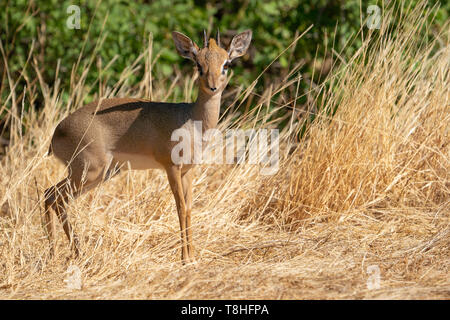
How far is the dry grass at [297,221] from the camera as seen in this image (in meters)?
3.99

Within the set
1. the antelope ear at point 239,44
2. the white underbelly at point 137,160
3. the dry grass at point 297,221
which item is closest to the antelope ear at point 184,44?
the antelope ear at point 239,44

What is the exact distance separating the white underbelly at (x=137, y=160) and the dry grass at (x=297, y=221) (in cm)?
29

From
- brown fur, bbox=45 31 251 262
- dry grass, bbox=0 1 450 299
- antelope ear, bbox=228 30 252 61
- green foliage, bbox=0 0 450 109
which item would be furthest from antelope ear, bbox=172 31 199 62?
green foliage, bbox=0 0 450 109

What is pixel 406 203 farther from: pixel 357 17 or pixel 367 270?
pixel 357 17

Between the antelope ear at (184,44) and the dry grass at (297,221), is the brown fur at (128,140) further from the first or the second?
the dry grass at (297,221)

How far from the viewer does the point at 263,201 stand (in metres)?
5.43

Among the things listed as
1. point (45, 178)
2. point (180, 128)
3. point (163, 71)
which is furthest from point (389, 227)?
point (163, 71)

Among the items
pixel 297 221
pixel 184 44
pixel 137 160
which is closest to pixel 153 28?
pixel 184 44

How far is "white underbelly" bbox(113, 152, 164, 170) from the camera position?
477cm

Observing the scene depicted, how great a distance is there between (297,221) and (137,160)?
4.09ft

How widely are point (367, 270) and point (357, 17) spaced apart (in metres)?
3.95

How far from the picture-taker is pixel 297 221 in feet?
16.9

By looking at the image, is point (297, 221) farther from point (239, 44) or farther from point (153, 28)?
point (153, 28)

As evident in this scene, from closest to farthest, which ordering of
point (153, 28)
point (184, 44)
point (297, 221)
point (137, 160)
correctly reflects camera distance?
point (184, 44)
point (137, 160)
point (297, 221)
point (153, 28)
